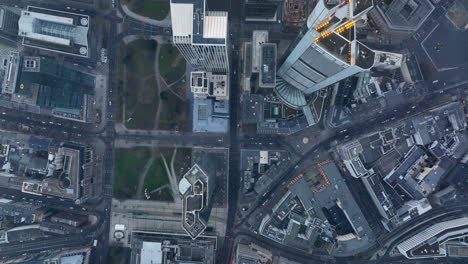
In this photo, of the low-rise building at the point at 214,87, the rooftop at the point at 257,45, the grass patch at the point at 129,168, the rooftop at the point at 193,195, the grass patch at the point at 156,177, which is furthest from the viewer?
the grass patch at the point at 129,168

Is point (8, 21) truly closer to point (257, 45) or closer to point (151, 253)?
point (257, 45)

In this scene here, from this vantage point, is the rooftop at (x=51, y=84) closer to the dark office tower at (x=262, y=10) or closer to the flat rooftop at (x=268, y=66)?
the dark office tower at (x=262, y=10)

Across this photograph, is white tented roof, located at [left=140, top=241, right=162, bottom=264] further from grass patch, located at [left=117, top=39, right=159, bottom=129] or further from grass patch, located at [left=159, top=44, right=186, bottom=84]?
grass patch, located at [left=159, top=44, right=186, bottom=84]

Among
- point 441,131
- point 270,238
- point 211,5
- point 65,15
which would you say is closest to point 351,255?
point 270,238

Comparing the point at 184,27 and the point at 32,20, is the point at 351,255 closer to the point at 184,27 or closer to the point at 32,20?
the point at 184,27

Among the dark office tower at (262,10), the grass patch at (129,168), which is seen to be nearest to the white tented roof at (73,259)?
the grass patch at (129,168)

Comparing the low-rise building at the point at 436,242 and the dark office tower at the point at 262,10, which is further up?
the dark office tower at the point at 262,10
